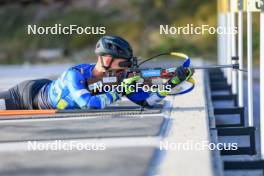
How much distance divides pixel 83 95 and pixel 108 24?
29018 millimetres

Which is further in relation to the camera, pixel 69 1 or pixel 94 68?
pixel 69 1

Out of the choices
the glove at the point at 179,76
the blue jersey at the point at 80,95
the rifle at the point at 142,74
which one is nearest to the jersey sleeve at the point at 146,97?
the blue jersey at the point at 80,95

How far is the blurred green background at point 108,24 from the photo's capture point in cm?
3161

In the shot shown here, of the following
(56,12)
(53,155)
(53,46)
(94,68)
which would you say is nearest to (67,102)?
(94,68)

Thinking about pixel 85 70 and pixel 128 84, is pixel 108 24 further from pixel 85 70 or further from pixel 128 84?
pixel 128 84

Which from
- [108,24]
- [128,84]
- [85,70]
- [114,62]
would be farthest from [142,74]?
[108,24]

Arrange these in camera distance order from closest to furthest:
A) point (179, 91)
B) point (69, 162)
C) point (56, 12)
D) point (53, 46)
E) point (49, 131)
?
1. point (69, 162)
2. point (49, 131)
3. point (179, 91)
4. point (53, 46)
5. point (56, 12)

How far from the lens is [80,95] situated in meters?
7.38

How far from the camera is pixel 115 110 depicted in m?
7.51

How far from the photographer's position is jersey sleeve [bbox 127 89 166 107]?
753 cm

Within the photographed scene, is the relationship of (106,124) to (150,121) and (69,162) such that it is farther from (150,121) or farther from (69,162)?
(69,162)

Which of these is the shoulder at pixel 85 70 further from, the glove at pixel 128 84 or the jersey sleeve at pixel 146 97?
the jersey sleeve at pixel 146 97

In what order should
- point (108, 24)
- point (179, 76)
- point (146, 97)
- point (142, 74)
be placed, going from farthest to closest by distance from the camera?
point (108, 24) < point (146, 97) < point (142, 74) < point (179, 76)

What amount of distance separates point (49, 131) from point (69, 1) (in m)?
36.2
